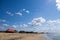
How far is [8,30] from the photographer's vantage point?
21188 mm

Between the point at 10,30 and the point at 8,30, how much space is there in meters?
0.31

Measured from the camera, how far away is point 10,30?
21219mm

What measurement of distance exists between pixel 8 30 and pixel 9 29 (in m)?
0.26

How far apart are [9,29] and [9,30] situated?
17 cm

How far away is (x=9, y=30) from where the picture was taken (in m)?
21.1

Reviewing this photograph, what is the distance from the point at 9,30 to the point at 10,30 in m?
0.16

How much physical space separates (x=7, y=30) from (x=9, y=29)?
0.43 metres

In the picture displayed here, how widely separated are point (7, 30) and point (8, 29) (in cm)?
34

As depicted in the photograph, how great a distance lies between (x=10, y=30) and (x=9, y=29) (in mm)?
254

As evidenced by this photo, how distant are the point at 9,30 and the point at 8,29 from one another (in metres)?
0.23

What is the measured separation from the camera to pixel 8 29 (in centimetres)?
2106

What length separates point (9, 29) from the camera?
2108 centimetres
